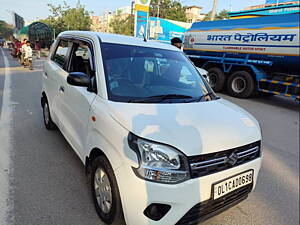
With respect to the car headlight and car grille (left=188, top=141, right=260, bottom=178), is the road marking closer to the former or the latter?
the car headlight

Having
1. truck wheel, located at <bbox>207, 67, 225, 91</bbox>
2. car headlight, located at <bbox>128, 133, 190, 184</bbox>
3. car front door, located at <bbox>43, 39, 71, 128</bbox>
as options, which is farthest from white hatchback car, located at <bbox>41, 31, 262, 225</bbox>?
truck wheel, located at <bbox>207, 67, 225, 91</bbox>

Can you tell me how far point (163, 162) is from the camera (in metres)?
1.72

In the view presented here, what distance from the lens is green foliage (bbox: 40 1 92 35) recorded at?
3819 centimetres

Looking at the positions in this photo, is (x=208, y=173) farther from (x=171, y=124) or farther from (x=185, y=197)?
(x=171, y=124)

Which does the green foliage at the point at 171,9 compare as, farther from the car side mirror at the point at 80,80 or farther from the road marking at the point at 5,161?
the car side mirror at the point at 80,80

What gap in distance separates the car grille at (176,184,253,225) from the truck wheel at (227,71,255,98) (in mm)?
7533

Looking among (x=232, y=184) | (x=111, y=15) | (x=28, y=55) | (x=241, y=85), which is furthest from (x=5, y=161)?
(x=111, y=15)

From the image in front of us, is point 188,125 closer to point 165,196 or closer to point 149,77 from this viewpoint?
point 165,196

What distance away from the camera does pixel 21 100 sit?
626cm

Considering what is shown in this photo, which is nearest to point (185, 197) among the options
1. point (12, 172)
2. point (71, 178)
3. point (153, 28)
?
point (71, 178)

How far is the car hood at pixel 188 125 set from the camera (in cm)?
176

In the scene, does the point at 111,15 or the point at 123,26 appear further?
the point at 111,15

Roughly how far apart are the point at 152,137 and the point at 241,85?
28.1ft

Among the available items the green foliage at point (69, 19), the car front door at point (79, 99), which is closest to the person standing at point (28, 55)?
the car front door at point (79, 99)
